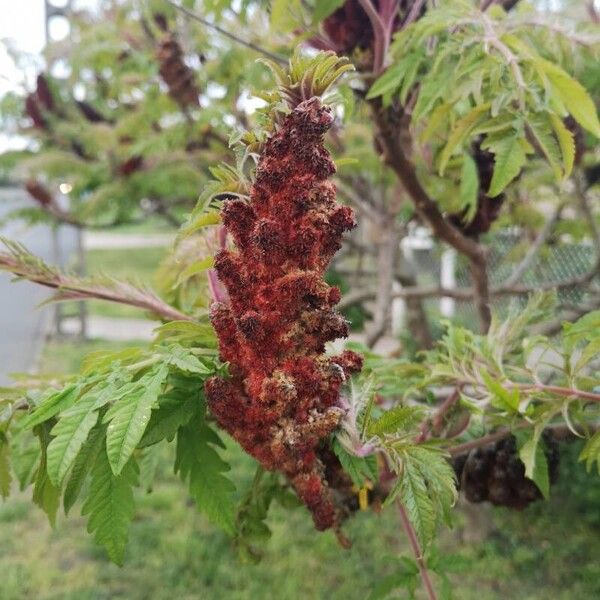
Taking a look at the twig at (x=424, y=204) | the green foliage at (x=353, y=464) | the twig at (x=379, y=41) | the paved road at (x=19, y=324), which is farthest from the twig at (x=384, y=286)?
the paved road at (x=19, y=324)

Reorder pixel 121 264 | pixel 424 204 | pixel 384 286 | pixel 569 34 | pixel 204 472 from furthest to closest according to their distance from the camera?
pixel 121 264 → pixel 384 286 → pixel 424 204 → pixel 569 34 → pixel 204 472

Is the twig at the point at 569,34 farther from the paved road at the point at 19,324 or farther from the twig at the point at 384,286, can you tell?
the paved road at the point at 19,324

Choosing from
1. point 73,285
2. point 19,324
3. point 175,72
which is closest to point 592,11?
point 175,72

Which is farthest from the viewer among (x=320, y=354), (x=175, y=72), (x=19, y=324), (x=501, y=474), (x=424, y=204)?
(x=19, y=324)

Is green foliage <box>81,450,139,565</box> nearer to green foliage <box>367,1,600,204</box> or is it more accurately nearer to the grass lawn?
green foliage <box>367,1,600,204</box>

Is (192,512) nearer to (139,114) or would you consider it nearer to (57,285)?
(139,114)

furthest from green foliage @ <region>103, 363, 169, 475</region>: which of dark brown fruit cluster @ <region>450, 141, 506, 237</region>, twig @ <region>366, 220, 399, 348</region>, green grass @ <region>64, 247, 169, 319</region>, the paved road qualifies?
green grass @ <region>64, 247, 169, 319</region>

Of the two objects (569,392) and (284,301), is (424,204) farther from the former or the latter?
(284,301)
